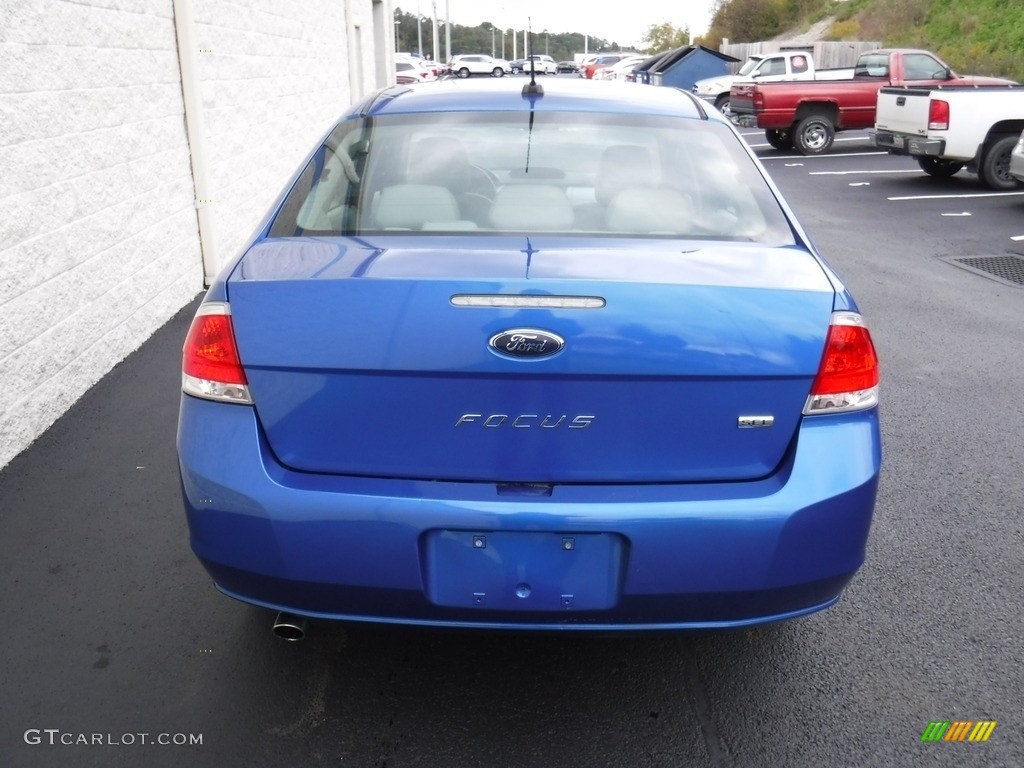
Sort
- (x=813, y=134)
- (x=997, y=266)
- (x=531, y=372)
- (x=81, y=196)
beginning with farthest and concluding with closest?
(x=813, y=134)
(x=997, y=266)
(x=81, y=196)
(x=531, y=372)

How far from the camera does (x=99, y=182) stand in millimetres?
5688

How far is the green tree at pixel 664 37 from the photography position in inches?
3184

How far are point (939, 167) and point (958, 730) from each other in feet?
47.3

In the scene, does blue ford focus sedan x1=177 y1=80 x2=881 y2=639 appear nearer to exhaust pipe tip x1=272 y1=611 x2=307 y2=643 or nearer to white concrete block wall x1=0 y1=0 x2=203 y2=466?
exhaust pipe tip x1=272 y1=611 x2=307 y2=643

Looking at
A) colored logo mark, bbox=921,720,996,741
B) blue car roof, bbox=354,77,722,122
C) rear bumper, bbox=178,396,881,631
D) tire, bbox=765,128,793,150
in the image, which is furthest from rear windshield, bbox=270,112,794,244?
tire, bbox=765,128,793,150

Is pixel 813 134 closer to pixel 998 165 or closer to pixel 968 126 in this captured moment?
pixel 998 165

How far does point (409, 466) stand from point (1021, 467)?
3374 millimetres

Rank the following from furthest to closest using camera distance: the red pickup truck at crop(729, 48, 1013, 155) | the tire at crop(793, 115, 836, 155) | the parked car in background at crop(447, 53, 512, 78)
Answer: the parked car in background at crop(447, 53, 512, 78) → the tire at crop(793, 115, 836, 155) → the red pickup truck at crop(729, 48, 1013, 155)

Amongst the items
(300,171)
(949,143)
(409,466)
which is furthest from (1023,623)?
(949,143)

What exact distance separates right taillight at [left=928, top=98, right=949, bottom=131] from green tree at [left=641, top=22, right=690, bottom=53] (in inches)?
2764

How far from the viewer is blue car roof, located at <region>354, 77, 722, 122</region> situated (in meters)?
3.38

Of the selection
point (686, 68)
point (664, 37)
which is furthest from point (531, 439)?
point (664, 37)

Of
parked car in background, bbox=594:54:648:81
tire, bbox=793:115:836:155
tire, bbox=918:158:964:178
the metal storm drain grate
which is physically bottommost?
the metal storm drain grate

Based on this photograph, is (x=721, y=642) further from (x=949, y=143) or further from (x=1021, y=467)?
(x=949, y=143)
